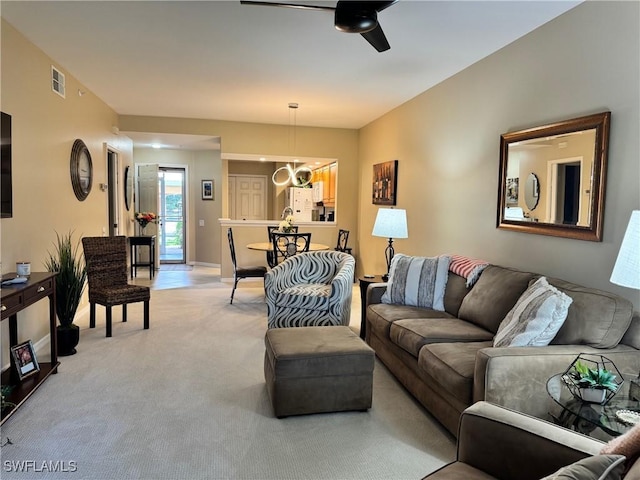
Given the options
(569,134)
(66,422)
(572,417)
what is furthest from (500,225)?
(66,422)

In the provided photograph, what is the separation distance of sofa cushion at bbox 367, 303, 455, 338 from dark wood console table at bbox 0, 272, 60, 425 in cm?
252

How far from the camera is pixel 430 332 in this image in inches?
114

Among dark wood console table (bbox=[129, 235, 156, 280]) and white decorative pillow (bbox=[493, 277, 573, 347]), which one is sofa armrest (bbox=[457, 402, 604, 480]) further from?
dark wood console table (bbox=[129, 235, 156, 280])

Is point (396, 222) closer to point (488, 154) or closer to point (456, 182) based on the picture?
point (456, 182)

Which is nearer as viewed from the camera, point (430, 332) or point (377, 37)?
point (377, 37)

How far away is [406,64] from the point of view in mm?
4059

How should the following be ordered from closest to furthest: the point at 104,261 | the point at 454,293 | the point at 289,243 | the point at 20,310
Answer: the point at 20,310 → the point at 454,293 → the point at 104,261 → the point at 289,243

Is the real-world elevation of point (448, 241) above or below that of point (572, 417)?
above

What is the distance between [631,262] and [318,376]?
1.77m

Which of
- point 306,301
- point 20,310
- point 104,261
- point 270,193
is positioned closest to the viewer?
point 20,310

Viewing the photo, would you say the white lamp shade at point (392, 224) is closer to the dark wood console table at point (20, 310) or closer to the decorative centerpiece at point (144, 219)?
the dark wood console table at point (20, 310)

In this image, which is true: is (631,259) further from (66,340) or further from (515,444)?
(66,340)

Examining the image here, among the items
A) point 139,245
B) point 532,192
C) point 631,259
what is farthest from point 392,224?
point 139,245

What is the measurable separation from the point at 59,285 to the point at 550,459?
12.5 ft
